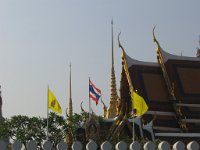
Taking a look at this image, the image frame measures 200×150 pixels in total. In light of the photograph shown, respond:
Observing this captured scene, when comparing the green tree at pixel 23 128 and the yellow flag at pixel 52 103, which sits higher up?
the yellow flag at pixel 52 103

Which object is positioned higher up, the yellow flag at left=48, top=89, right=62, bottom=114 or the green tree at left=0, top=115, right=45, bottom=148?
the yellow flag at left=48, top=89, right=62, bottom=114

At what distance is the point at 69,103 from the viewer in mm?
41656

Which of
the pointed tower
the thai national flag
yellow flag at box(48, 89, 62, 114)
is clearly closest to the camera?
yellow flag at box(48, 89, 62, 114)

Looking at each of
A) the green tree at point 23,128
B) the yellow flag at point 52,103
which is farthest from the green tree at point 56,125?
the yellow flag at point 52,103

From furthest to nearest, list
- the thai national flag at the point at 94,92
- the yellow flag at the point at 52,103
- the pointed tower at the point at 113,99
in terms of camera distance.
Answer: the pointed tower at the point at 113,99, the thai national flag at the point at 94,92, the yellow flag at the point at 52,103

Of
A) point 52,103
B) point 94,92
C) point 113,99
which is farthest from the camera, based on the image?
point 113,99

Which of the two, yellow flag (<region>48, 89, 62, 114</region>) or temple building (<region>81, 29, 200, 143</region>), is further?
temple building (<region>81, 29, 200, 143</region>)

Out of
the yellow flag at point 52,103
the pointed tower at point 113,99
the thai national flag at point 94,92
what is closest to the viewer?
the yellow flag at point 52,103

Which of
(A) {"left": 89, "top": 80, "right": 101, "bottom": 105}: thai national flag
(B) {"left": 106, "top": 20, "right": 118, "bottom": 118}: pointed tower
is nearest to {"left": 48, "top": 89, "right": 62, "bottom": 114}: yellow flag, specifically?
(A) {"left": 89, "top": 80, "right": 101, "bottom": 105}: thai national flag

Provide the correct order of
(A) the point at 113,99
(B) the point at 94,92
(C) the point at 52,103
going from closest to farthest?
1. (C) the point at 52,103
2. (B) the point at 94,92
3. (A) the point at 113,99

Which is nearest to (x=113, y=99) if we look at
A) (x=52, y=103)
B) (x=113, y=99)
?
(x=113, y=99)

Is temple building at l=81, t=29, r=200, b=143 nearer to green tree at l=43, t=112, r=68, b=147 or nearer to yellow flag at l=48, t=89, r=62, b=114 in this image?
green tree at l=43, t=112, r=68, b=147

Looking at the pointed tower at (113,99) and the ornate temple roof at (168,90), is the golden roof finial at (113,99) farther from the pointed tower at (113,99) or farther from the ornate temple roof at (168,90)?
the ornate temple roof at (168,90)

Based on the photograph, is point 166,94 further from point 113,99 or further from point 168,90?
point 113,99
